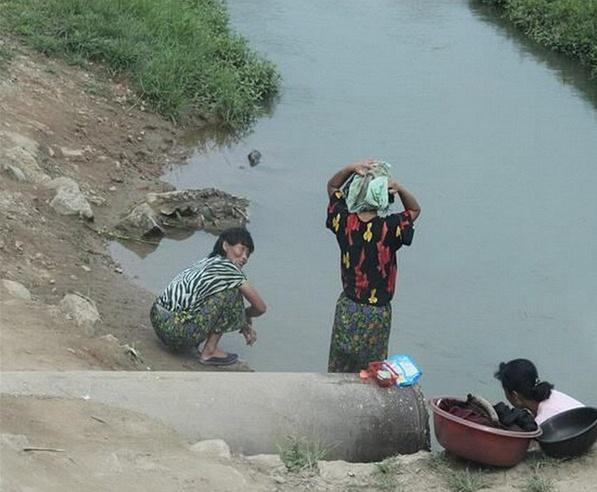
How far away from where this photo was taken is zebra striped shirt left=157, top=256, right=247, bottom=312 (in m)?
7.46

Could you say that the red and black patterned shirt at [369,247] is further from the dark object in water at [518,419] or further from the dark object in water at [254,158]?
the dark object in water at [254,158]

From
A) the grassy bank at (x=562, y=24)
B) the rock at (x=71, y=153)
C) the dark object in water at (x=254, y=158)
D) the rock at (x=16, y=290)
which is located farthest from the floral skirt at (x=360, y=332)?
the grassy bank at (x=562, y=24)

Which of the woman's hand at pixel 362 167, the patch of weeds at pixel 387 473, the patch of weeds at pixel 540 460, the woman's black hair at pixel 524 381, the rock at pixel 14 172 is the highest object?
the woman's hand at pixel 362 167

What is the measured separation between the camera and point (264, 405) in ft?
19.3

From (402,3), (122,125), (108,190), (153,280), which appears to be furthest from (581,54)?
(153,280)

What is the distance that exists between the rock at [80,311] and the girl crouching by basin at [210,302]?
391mm

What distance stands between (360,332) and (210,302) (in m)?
1.19

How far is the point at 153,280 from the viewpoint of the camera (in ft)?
30.3

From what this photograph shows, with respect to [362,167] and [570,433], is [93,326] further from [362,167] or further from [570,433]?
Answer: [570,433]

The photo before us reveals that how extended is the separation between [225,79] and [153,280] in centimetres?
515

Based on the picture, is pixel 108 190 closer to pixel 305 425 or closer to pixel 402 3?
pixel 305 425

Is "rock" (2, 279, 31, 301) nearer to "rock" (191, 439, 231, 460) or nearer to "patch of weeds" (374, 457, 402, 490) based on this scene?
"rock" (191, 439, 231, 460)

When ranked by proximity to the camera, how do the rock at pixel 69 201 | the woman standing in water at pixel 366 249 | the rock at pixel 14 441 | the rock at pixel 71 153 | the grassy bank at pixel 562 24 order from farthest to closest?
the grassy bank at pixel 562 24
the rock at pixel 71 153
the rock at pixel 69 201
the woman standing in water at pixel 366 249
the rock at pixel 14 441

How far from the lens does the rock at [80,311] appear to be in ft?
24.6
